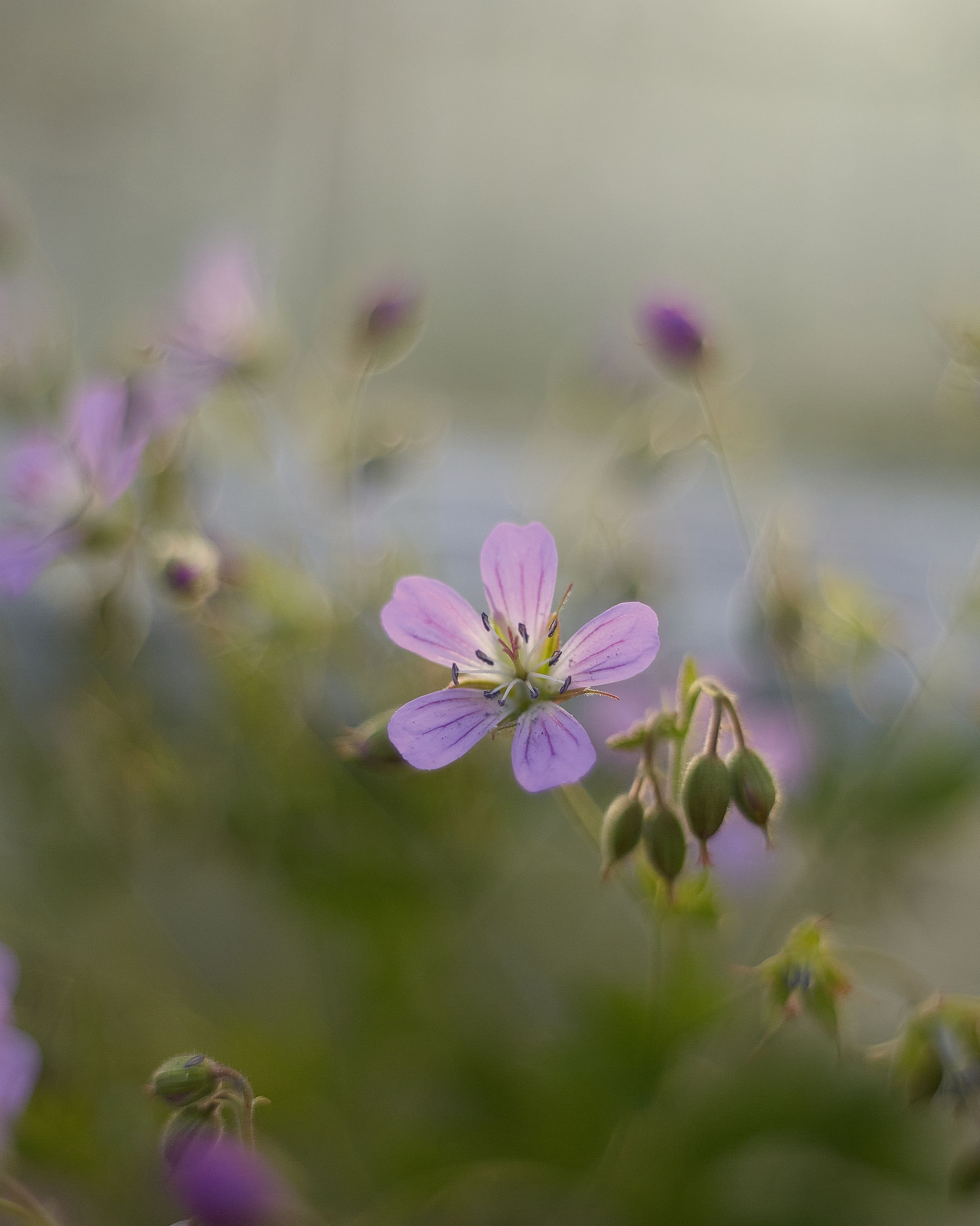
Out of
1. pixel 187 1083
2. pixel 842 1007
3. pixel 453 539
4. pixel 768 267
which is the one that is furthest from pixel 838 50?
pixel 187 1083

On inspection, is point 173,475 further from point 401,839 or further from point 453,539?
point 453,539

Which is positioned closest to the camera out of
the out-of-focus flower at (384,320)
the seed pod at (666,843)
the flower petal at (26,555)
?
the seed pod at (666,843)

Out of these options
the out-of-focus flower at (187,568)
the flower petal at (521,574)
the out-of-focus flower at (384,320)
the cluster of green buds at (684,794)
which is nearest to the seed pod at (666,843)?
the cluster of green buds at (684,794)

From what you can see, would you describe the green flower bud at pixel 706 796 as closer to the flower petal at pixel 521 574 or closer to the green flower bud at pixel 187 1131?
the flower petal at pixel 521 574

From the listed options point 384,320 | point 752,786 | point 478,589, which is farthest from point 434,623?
point 478,589

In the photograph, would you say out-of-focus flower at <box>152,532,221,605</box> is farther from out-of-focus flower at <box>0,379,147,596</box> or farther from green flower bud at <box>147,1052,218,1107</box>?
green flower bud at <box>147,1052,218,1107</box>

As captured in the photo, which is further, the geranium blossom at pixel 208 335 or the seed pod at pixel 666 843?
the geranium blossom at pixel 208 335
